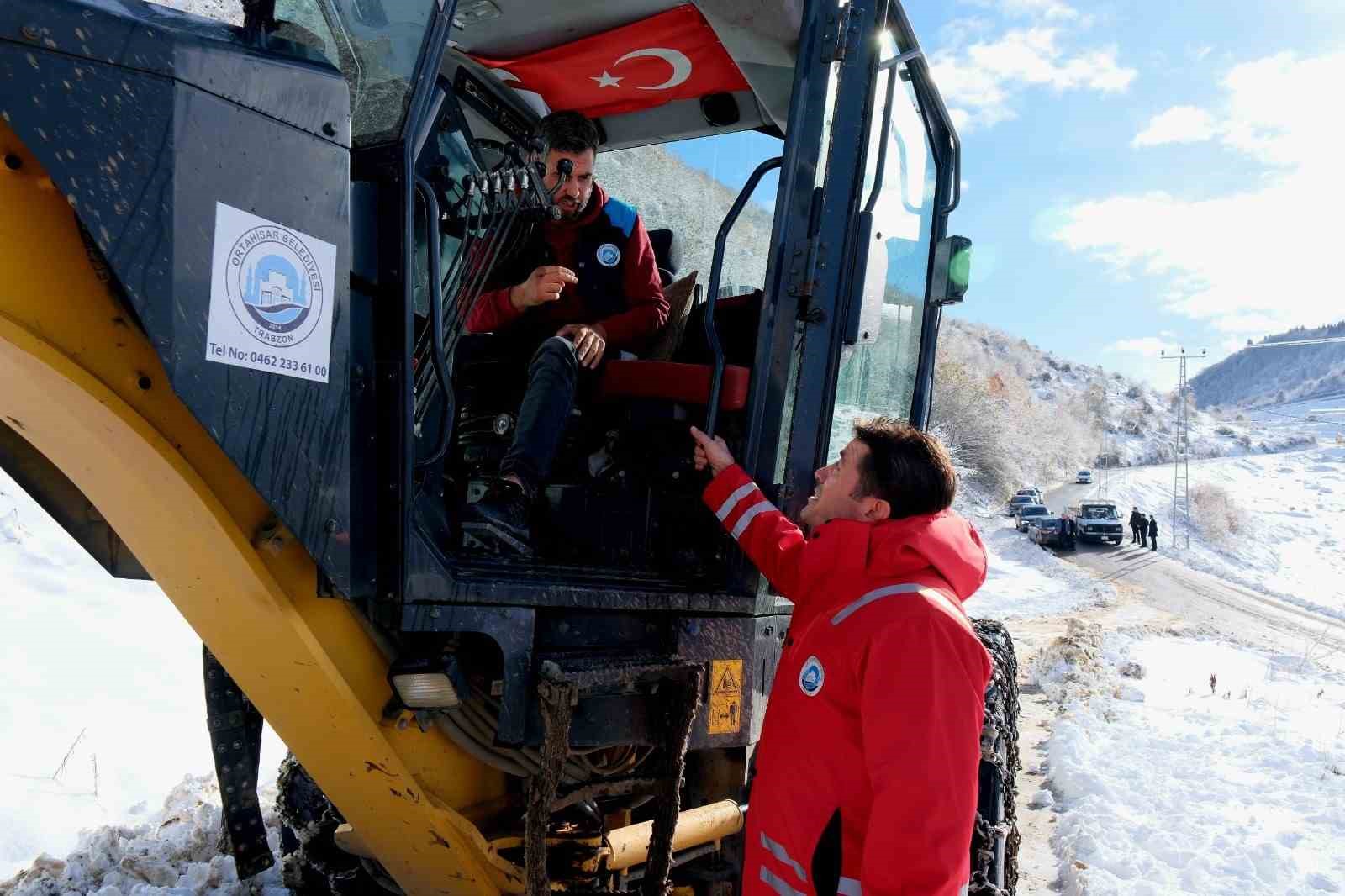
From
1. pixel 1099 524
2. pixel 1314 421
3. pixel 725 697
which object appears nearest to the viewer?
pixel 725 697

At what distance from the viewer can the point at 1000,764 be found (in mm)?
3490

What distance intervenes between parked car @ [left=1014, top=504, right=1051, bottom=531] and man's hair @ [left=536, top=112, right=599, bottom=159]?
32761 mm

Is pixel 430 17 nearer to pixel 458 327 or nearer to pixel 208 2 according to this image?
pixel 458 327

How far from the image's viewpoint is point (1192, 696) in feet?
32.4

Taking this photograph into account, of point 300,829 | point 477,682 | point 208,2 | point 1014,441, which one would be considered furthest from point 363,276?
point 1014,441

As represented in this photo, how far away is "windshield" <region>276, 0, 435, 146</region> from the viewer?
2113 mm

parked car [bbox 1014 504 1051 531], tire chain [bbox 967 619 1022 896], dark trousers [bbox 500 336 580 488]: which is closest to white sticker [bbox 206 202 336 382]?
dark trousers [bbox 500 336 580 488]

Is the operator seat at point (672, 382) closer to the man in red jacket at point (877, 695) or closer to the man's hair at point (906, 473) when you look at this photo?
the man in red jacket at point (877, 695)

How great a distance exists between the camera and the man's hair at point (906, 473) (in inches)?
95.0

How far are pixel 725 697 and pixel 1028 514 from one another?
1330 inches

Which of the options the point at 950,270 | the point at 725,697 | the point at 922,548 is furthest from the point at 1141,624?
the point at 922,548

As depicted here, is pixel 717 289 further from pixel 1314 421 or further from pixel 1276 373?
pixel 1276 373

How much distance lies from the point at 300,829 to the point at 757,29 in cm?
320

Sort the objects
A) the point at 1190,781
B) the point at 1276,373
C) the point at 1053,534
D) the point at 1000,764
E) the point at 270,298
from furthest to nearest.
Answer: the point at 1276,373 → the point at 1053,534 → the point at 1190,781 → the point at 1000,764 → the point at 270,298
